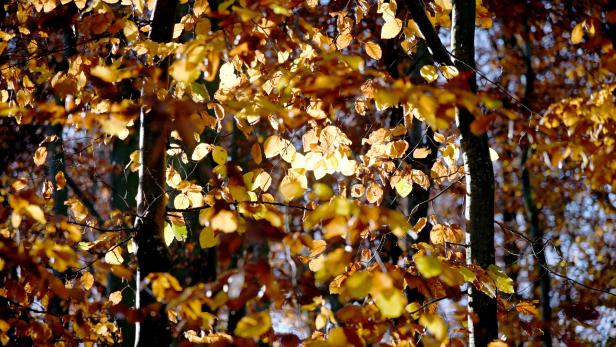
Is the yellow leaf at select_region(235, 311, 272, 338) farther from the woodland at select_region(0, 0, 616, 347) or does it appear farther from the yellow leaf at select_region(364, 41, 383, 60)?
the yellow leaf at select_region(364, 41, 383, 60)

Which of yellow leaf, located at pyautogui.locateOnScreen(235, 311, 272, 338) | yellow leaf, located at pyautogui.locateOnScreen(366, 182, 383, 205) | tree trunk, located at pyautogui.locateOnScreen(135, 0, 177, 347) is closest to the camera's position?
yellow leaf, located at pyautogui.locateOnScreen(235, 311, 272, 338)

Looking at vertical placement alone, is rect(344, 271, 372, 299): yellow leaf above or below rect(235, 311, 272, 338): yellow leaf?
above

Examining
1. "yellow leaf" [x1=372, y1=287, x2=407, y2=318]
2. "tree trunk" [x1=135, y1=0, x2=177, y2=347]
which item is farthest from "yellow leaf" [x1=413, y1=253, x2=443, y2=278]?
"tree trunk" [x1=135, y1=0, x2=177, y2=347]

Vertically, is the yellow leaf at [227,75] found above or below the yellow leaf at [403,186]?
below

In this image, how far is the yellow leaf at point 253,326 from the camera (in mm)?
1670

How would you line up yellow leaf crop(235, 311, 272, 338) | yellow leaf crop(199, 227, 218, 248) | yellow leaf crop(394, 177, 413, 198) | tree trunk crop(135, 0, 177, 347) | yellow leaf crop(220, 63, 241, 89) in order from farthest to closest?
yellow leaf crop(394, 177, 413, 198)
yellow leaf crop(220, 63, 241, 89)
yellow leaf crop(199, 227, 218, 248)
tree trunk crop(135, 0, 177, 347)
yellow leaf crop(235, 311, 272, 338)

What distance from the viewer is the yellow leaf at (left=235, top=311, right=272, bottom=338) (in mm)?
1670

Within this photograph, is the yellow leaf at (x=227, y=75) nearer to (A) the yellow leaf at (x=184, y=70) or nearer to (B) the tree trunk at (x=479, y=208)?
(A) the yellow leaf at (x=184, y=70)

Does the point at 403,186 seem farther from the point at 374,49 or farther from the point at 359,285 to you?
the point at 359,285

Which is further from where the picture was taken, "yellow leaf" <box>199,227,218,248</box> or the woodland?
"yellow leaf" <box>199,227,218,248</box>

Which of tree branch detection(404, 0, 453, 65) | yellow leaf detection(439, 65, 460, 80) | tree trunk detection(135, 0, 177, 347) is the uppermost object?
tree branch detection(404, 0, 453, 65)

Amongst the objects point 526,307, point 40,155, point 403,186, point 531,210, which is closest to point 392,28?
point 403,186

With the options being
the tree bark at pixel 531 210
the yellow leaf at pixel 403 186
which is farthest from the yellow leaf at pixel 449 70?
the tree bark at pixel 531 210

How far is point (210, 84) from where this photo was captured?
5090 mm
